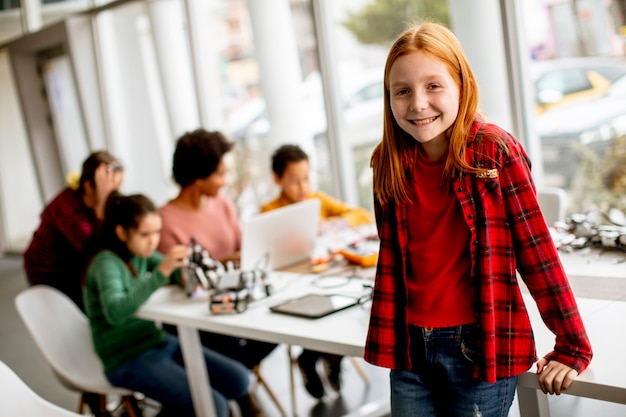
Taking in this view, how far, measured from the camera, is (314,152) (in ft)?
16.8

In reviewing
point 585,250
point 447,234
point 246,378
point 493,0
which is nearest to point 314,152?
point 493,0

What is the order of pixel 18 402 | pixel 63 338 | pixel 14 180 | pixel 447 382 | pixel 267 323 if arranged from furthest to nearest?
1. pixel 14 180
2. pixel 63 338
3. pixel 267 323
4. pixel 18 402
5. pixel 447 382

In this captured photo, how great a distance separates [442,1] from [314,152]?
1.45 meters

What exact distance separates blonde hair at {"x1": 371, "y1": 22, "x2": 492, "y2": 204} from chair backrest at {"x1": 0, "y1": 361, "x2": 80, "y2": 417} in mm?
1070

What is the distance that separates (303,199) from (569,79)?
153 cm

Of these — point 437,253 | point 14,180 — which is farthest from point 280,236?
point 14,180

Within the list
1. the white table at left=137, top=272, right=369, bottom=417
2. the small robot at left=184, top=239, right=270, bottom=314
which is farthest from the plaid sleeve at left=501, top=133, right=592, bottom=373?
the small robot at left=184, top=239, right=270, bottom=314

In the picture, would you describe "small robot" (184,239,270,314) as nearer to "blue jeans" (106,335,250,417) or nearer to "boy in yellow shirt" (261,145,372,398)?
"blue jeans" (106,335,250,417)

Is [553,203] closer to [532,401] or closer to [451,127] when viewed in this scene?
[532,401]

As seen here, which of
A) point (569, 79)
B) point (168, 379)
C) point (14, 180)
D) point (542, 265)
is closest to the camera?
point (542, 265)

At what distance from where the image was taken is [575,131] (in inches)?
150

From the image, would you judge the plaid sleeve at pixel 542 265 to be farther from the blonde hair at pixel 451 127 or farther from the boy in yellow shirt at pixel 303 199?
the boy in yellow shirt at pixel 303 199

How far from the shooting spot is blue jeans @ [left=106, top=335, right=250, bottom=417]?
2.69 meters

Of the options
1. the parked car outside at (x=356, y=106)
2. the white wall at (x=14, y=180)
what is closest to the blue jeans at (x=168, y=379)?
the parked car outside at (x=356, y=106)
